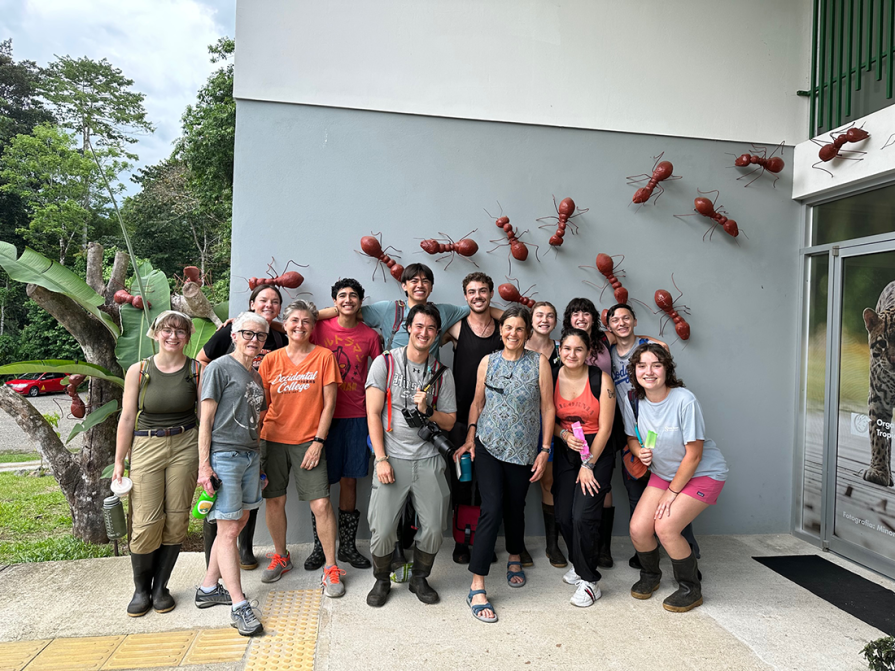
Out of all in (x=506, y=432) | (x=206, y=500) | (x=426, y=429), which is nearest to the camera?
(x=206, y=500)

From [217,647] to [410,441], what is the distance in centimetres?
131

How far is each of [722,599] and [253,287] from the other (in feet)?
11.6

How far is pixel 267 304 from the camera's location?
3189 mm

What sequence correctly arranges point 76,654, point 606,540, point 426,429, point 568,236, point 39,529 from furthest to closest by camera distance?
point 39,529, point 568,236, point 606,540, point 426,429, point 76,654

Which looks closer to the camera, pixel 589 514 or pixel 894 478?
pixel 589 514

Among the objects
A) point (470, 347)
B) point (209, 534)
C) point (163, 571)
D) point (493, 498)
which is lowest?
point (163, 571)

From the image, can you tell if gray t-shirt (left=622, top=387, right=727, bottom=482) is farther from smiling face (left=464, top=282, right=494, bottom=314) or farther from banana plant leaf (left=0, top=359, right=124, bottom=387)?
banana plant leaf (left=0, top=359, right=124, bottom=387)

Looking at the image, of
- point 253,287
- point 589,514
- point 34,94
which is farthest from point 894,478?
point 34,94

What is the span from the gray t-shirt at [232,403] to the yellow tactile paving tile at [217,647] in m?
0.90

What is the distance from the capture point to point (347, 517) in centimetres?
346

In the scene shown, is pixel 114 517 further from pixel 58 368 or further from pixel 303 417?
pixel 58 368

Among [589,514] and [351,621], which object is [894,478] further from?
[351,621]

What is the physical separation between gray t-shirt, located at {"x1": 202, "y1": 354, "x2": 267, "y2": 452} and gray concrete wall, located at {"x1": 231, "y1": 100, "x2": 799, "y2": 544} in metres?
1.13

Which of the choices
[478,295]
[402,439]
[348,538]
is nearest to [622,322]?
[478,295]
